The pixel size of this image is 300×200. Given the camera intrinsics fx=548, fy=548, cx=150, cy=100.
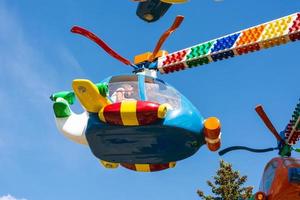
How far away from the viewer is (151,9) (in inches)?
215

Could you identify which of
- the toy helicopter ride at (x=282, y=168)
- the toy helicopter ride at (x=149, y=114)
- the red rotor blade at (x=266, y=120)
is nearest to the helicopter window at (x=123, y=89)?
the toy helicopter ride at (x=149, y=114)

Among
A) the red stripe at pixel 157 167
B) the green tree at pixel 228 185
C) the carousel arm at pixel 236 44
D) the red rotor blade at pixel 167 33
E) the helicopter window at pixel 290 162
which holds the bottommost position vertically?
the helicopter window at pixel 290 162

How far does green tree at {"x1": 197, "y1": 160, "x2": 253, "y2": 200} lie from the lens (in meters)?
19.9

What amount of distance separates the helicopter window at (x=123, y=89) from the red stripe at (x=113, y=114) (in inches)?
13.0

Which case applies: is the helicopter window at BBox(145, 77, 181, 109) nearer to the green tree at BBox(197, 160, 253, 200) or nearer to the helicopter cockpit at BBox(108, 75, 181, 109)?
the helicopter cockpit at BBox(108, 75, 181, 109)

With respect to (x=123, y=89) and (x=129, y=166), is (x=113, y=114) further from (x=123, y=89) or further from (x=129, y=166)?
(x=129, y=166)

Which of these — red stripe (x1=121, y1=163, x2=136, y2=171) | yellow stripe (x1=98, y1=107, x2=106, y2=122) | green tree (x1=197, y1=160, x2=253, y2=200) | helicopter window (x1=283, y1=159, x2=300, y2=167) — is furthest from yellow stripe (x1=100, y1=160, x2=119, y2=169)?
green tree (x1=197, y1=160, x2=253, y2=200)

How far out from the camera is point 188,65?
25.6 feet

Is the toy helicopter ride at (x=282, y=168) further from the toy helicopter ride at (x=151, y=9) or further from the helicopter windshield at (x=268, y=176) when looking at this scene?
the toy helicopter ride at (x=151, y=9)

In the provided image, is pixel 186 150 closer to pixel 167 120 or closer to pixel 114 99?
pixel 167 120

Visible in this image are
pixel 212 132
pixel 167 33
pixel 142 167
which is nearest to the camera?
pixel 212 132

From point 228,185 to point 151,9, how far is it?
609 inches

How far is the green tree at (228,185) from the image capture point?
785 inches

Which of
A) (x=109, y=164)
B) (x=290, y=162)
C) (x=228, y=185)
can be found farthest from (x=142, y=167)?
(x=228, y=185)
